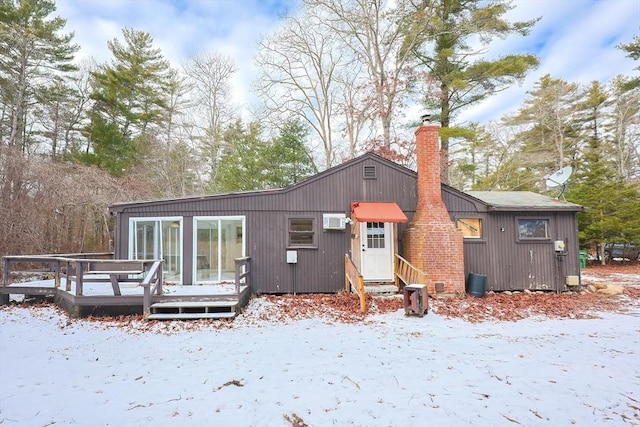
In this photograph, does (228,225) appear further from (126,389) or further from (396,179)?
(126,389)

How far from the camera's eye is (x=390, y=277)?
952cm

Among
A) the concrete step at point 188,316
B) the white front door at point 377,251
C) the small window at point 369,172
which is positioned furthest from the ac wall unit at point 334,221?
the concrete step at point 188,316

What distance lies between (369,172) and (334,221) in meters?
1.95

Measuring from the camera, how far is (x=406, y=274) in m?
8.85

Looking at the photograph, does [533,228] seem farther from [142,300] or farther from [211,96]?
[211,96]

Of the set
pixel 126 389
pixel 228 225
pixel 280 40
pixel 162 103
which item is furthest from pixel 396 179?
pixel 162 103

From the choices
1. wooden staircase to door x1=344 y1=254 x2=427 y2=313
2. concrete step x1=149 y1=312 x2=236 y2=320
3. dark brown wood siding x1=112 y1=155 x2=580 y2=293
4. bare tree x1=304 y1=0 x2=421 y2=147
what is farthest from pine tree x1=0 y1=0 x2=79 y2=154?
wooden staircase to door x1=344 y1=254 x2=427 y2=313

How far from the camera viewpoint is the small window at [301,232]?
9.57 metres

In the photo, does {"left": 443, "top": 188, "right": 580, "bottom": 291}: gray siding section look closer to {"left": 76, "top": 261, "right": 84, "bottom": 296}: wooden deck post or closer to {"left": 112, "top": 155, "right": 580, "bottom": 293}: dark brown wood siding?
{"left": 112, "top": 155, "right": 580, "bottom": 293}: dark brown wood siding

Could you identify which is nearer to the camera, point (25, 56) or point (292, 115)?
point (25, 56)

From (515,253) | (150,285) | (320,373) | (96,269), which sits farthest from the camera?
(515,253)

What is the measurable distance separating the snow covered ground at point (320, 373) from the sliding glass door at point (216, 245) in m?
3.14

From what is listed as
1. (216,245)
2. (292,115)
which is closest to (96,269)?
(216,245)

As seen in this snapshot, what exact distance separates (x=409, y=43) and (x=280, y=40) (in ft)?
24.5
